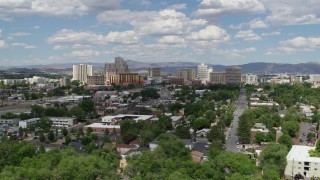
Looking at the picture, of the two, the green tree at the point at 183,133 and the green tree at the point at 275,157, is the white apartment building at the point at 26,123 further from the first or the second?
the green tree at the point at 275,157

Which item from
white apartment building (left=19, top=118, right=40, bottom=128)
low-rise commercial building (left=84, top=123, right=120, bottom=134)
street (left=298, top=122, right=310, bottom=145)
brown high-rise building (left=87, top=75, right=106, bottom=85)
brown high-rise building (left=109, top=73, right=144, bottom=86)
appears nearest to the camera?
street (left=298, top=122, right=310, bottom=145)

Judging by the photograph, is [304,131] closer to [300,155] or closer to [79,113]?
[300,155]

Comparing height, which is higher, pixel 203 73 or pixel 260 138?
pixel 203 73

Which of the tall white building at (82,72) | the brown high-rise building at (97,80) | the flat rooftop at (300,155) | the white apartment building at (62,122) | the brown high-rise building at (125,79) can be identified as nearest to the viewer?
the flat rooftop at (300,155)

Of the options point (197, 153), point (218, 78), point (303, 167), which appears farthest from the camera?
point (218, 78)

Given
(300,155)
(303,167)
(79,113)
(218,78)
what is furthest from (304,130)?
(218,78)

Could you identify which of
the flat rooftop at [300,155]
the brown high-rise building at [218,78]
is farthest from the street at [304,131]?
the brown high-rise building at [218,78]

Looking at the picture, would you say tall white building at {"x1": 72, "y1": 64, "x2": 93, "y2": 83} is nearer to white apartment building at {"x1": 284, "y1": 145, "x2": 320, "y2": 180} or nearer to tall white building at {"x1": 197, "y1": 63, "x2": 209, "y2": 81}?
tall white building at {"x1": 197, "y1": 63, "x2": 209, "y2": 81}

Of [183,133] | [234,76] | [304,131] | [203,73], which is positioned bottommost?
[304,131]

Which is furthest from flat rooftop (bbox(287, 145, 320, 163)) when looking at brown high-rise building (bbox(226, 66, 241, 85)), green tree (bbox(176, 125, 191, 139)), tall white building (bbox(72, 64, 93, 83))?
tall white building (bbox(72, 64, 93, 83))

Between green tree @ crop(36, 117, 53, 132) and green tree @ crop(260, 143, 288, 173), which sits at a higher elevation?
green tree @ crop(260, 143, 288, 173)

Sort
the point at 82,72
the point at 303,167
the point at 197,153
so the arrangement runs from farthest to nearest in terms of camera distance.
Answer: the point at 82,72
the point at 197,153
the point at 303,167

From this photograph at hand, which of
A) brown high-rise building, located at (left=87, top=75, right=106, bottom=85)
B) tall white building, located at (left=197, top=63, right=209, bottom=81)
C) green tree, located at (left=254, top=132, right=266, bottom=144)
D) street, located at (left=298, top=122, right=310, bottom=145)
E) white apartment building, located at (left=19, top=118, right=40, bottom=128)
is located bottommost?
street, located at (left=298, top=122, right=310, bottom=145)
